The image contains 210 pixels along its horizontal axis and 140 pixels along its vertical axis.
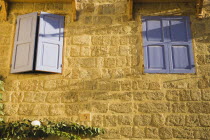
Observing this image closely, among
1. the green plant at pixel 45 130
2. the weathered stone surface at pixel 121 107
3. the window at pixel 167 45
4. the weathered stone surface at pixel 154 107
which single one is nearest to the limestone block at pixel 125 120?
the weathered stone surface at pixel 121 107

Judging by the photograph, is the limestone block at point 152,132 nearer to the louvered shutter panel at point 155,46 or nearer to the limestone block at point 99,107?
the limestone block at point 99,107

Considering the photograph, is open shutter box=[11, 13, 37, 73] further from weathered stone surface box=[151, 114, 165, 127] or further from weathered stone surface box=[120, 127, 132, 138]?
weathered stone surface box=[151, 114, 165, 127]

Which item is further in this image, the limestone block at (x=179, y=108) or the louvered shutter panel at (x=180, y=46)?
the louvered shutter panel at (x=180, y=46)

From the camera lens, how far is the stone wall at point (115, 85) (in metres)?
5.56

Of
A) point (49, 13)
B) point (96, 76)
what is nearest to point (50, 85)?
point (96, 76)

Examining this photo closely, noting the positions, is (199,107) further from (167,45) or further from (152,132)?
(167,45)

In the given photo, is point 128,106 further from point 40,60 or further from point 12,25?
point 12,25

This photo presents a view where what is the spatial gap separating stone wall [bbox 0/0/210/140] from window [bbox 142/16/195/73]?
0.44ft

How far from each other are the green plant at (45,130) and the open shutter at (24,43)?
1115 mm

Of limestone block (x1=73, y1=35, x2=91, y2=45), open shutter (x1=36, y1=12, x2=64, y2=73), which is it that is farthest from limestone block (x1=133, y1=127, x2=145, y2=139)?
limestone block (x1=73, y1=35, x2=91, y2=45)

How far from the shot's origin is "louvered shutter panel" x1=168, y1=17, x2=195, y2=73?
588cm

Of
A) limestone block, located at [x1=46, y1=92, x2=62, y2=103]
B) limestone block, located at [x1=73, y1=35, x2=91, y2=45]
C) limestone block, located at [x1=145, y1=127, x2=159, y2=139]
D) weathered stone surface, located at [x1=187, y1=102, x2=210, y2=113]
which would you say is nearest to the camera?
limestone block, located at [x1=145, y1=127, x2=159, y2=139]

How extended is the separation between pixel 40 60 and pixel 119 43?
5.47ft

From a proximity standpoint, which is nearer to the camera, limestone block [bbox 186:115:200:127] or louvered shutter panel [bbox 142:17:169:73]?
limestone block [bbox 186:115:200:127]
